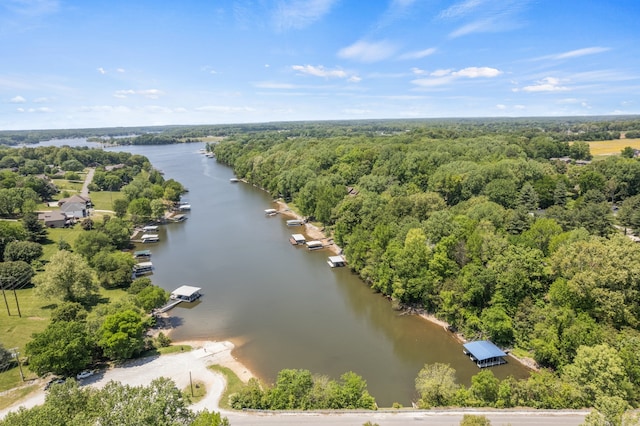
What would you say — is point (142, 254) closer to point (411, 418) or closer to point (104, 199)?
point (104, 199)

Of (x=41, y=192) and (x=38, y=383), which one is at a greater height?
(x=41, y=192)

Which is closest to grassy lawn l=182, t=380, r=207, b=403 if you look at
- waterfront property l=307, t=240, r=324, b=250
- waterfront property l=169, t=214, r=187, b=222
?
waterfront property l=307, t=240, r=324, b=250

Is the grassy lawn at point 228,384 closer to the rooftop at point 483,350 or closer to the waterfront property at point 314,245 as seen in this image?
the rooftop at point 483,350

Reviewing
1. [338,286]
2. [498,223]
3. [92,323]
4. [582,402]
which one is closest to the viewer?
[582,402]

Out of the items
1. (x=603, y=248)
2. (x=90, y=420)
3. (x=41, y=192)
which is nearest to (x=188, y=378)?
(x=90, y=420)

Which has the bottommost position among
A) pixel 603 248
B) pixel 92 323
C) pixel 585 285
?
pixel 92 323

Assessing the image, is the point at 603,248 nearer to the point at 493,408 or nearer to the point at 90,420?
the point at 493,408

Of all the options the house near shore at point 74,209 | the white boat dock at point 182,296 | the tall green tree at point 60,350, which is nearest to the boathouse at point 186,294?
the white boat dock at point 182,296
